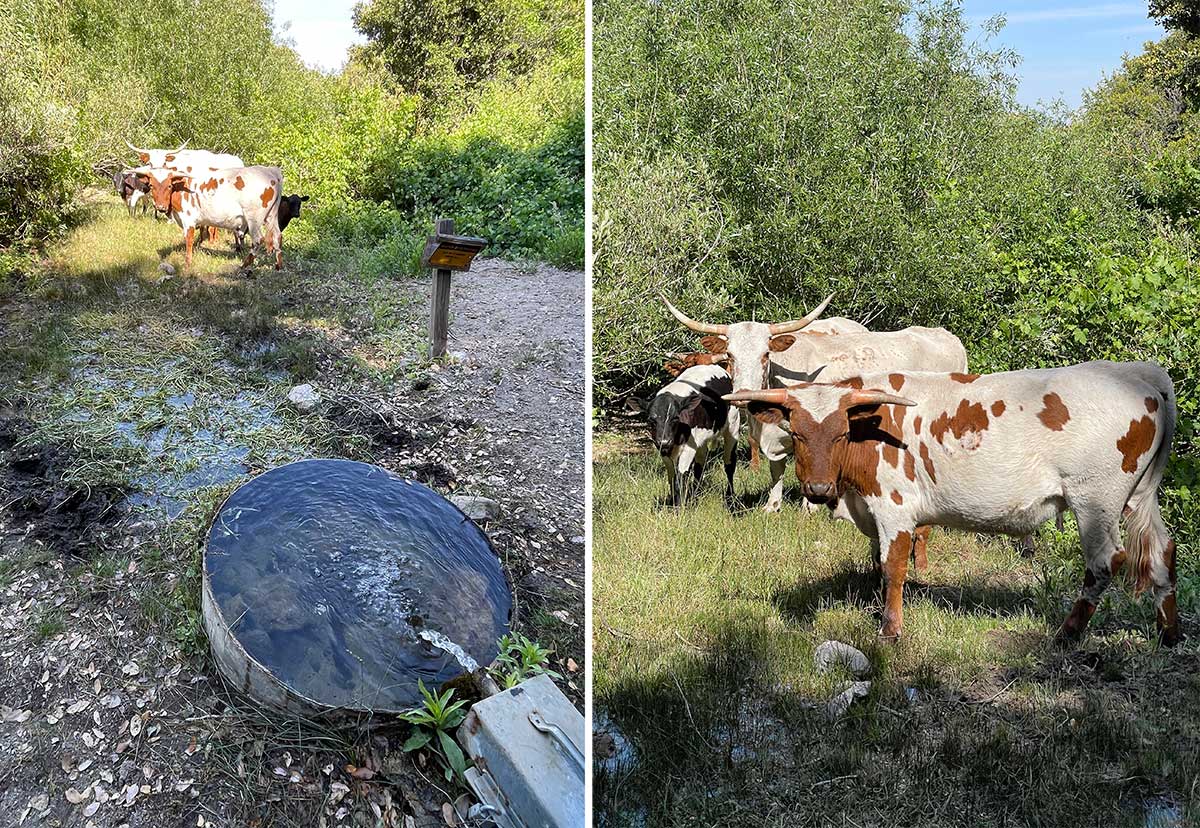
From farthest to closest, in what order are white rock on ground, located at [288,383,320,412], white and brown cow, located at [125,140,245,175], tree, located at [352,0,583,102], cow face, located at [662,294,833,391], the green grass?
tree, located at [352,0,583,102], white and brown cow, located at [125,140,245,175], white rock on ground, located at [288,383,320,412], cow face, located at [662,294,833,391], the green grass

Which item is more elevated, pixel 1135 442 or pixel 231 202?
pixel 231 202

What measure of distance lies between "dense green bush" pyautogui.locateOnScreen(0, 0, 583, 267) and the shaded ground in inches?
66.1

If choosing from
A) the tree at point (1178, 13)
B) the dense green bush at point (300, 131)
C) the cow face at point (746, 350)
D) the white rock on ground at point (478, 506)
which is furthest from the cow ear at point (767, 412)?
the dense green bush at point (300, 131)

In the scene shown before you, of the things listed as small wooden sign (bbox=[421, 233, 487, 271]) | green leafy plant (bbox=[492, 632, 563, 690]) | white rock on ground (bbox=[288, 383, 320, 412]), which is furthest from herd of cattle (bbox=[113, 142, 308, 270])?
green leafy plant (bbox=[492, 632, 563, 690])

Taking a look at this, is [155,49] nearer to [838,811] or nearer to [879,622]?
[879,622]

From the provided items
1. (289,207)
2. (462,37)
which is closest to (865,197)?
(289,207)

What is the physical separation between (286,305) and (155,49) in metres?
5.33

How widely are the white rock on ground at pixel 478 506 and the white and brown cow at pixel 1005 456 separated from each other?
1.63m

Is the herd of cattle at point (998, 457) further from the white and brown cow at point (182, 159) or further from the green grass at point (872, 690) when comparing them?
the white and brown cow at point (182, 159)

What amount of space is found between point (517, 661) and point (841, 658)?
1157 mm

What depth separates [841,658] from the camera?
126 inches

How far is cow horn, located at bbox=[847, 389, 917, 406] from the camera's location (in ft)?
11.1

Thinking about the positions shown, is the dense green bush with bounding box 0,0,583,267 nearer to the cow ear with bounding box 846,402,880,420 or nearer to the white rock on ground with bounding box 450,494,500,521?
the white rock on ground with bounding box 450,494,500,521

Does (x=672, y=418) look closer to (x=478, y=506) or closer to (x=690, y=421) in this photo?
(x=690, y=421)
